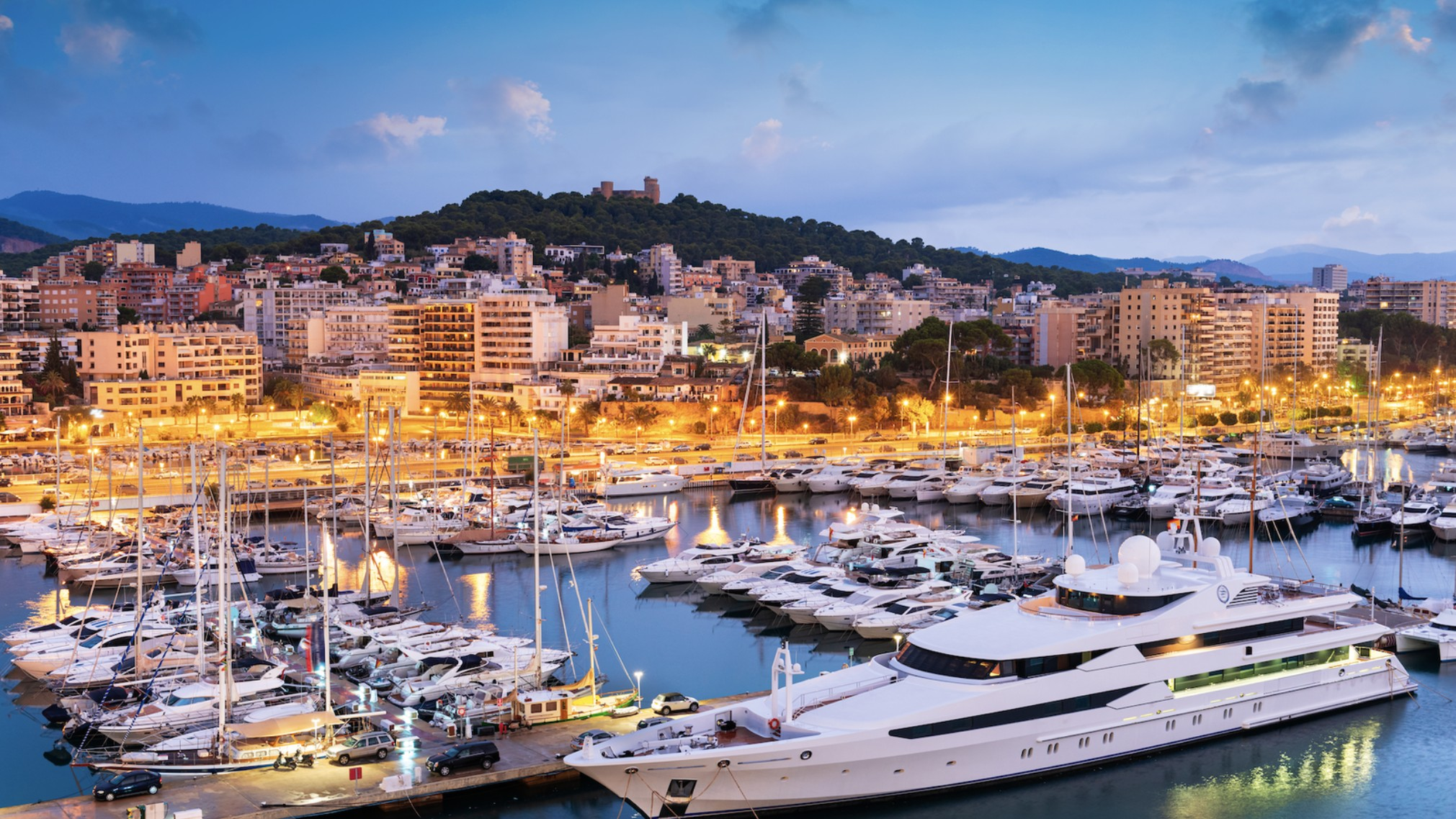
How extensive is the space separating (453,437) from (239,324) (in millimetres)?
34528

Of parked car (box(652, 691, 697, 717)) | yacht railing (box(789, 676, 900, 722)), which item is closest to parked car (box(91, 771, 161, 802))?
parked car (box(652, 691, 697, 717))

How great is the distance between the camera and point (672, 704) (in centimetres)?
1636

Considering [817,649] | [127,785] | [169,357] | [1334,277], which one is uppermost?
[1334,277]

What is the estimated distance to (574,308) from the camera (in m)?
82.2

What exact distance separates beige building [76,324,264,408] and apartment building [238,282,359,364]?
13998mm

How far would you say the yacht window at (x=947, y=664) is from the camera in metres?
14.6

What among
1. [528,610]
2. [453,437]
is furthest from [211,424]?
[528,610]

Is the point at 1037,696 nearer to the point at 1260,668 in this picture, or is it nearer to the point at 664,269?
the point at 1260,668

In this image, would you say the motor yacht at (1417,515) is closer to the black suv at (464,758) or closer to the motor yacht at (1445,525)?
the motor yacht at (1445,525)

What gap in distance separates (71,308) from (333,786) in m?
74.9

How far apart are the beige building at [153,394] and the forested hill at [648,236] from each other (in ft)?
160

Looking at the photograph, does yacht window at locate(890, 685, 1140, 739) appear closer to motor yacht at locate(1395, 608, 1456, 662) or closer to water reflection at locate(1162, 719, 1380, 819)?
water reflection at locate(1162, 719, 1380, 819)

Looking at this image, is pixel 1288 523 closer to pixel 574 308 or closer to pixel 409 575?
pixel 409 575

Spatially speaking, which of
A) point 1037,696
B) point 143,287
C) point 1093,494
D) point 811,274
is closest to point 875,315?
point 811,274
